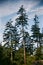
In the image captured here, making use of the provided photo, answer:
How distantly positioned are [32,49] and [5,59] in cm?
1277

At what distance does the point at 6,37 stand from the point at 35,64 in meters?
18.6

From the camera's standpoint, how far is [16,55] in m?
44.3

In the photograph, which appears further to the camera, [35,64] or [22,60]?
[22,60]

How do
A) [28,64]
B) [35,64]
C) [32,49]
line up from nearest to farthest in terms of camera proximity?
[35,64]
[28,64]
[32,49]

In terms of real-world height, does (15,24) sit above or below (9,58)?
above

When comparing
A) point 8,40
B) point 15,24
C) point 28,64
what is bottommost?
point 28,64

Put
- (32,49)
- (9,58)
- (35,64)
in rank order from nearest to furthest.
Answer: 1. (35,64)
2. (9,58)
3. (32,49)

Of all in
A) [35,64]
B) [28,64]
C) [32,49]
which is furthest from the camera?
[32,49]

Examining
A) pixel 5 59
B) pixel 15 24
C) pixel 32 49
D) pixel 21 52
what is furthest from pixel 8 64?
pixel 32 49

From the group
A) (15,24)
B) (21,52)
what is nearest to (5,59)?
(21,52)

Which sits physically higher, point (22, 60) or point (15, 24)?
point (15, 24)

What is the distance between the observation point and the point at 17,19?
1644 inches

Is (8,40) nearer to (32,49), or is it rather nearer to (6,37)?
(6,37)

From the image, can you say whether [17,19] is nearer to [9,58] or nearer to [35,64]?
[9,58]
